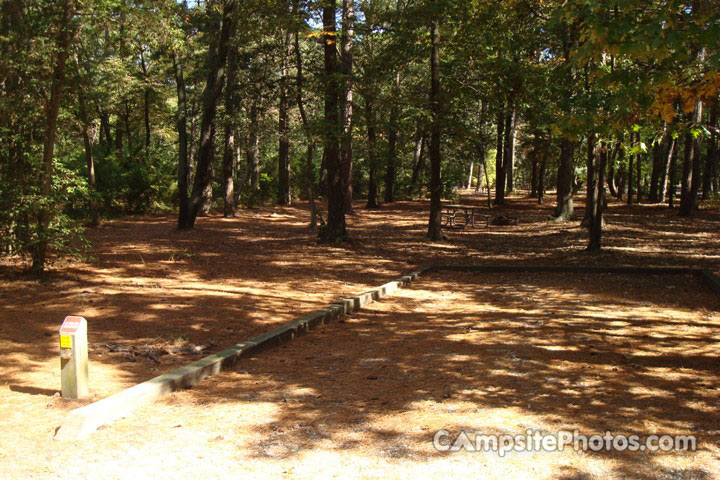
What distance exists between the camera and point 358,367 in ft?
21.2

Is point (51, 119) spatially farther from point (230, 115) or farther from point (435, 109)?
point (230, 115)

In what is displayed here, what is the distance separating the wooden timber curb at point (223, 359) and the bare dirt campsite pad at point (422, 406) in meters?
0.13

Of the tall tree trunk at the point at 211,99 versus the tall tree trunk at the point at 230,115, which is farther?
the tall tree trunk at the point at 230,115

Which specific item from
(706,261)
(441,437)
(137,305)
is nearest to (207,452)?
(441,437)

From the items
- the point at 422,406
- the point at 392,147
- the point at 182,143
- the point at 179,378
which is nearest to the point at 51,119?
the point at 179,378

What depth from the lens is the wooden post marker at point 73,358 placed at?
5031 mm

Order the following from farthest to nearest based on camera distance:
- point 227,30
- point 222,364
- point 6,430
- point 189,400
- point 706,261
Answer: point 227,30, point 706,261, point 222,364, point 189,400, point 6,430

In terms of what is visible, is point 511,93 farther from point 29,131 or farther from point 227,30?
point 29,131

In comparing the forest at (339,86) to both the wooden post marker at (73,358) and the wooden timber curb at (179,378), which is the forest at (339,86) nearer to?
the wooden timber curb at (179,378)

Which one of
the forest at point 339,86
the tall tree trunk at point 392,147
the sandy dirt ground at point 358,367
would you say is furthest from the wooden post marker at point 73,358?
the tall tree trunk at point 392,147

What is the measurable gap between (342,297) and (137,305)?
3325mm

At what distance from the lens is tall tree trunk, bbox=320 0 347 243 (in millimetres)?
14914

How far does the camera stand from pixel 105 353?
267 inches

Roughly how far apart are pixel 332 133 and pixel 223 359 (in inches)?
368
